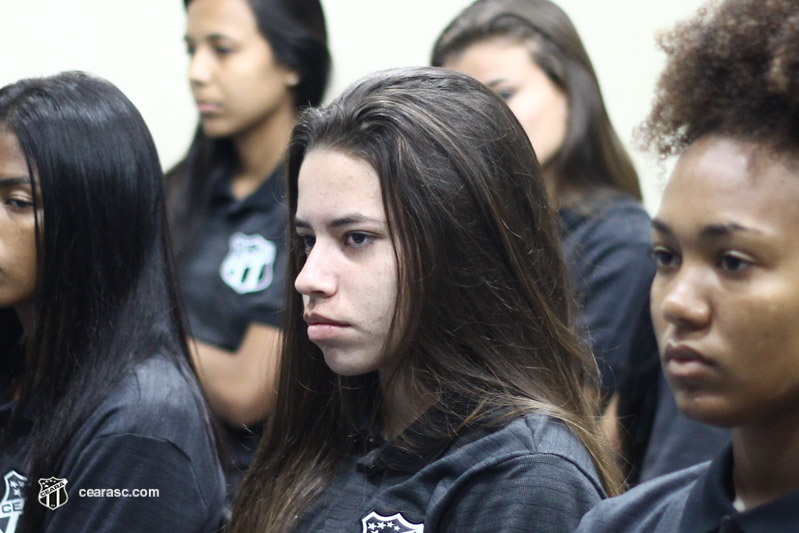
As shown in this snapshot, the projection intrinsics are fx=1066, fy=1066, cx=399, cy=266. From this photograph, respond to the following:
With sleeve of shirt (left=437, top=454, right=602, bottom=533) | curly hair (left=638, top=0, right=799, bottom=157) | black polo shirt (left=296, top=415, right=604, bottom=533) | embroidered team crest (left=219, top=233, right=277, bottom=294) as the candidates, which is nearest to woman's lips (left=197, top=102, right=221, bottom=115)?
embroidered team crest (left=219, top=233, right=277, bottom=294)

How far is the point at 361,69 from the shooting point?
3646mm

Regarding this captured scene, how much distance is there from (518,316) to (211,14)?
5.51 ft

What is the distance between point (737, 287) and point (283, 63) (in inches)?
80.8

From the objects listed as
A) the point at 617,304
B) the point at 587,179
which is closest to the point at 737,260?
the point at 617,304

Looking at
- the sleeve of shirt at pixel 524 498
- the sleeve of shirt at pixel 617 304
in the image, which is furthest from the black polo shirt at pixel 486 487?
the sleeve of shirt at pixel 617 304

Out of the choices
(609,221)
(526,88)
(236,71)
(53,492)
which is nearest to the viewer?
(53,492)

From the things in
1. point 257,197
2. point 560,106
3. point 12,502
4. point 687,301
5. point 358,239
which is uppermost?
point 687,301

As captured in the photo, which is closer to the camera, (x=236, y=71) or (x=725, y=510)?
(x=725, y=510)

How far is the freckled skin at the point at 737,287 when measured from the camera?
973 mm

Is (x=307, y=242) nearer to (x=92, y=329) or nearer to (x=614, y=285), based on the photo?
(x=92, y=329)

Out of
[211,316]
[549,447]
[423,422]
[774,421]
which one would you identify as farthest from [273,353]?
[774,421]

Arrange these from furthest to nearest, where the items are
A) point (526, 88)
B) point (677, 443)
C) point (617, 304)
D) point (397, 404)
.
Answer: point (526, 88), point (617, 304), point (677, 443), point (397, 404)

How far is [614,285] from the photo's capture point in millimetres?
2285

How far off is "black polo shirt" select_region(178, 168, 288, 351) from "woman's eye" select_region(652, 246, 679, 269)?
4.55 feet
